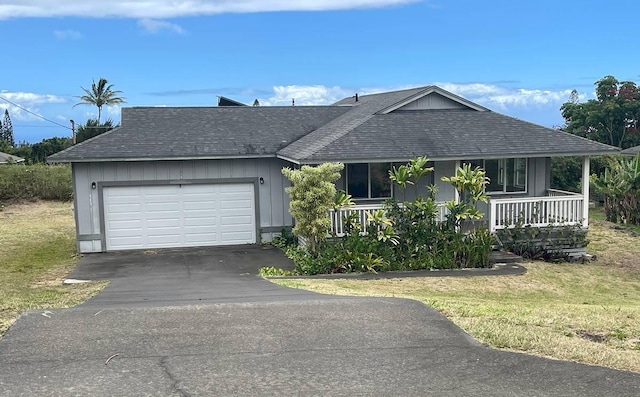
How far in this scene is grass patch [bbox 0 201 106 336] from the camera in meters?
9.91

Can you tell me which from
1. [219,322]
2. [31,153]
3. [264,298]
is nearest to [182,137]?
[264,298]

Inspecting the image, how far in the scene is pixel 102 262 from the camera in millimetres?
16141

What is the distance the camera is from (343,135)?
17250 mm

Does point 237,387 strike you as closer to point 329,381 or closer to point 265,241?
point 329,381

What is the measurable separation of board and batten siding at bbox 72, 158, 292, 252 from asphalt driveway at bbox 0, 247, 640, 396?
8509mm

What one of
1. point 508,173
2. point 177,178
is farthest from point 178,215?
point 508,173

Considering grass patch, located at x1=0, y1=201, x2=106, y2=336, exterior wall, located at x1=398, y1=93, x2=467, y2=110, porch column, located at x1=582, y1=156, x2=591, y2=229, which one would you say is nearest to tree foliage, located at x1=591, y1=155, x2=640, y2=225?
porch column, located at x1=582, y1=156, x2=591, y2=229

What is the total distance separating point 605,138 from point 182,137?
37.4 m

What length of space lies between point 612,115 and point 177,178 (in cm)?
3708

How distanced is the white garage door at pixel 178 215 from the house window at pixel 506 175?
23.6 ft

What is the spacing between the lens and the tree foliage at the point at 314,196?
14.7 m

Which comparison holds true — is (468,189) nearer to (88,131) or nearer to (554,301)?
(554,301)

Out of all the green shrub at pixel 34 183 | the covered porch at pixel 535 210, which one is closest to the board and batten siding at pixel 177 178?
the covered porch at pixel 535 210

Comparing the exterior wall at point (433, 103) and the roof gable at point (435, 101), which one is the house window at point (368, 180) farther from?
the exterior wall at point (433, 103)
